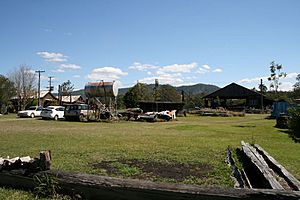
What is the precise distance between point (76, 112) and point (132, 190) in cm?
2807

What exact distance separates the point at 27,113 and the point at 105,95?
1201cm

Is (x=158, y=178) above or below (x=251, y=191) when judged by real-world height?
below

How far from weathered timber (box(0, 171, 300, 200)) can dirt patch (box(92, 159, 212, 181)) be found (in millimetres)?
2052

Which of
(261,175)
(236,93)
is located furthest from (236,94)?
(261,175)

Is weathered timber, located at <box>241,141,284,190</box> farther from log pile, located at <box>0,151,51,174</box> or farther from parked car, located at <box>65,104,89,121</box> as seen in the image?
parked car, located at <box>65,104,89,121</box>

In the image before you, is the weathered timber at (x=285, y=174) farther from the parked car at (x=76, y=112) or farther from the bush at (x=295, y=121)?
the parked car at (x=76, y=112)

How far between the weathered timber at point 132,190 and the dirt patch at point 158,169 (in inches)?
80.8

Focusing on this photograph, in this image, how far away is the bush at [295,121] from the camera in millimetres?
6406

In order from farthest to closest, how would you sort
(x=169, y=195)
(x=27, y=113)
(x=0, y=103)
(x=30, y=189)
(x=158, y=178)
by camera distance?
1. (x=0, y=103)
2. (x=27, y=113)
3. (x=158, y=178)
4. (x=30, y=189)
5. (x=169, y=195)

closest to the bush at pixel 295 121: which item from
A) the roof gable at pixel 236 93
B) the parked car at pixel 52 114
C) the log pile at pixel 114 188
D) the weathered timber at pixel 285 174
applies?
the weathered timber at pixel 285 174

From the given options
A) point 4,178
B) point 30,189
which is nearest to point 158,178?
point 30,189

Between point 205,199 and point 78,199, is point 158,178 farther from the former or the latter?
point 205,199

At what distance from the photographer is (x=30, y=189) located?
593 centimetres

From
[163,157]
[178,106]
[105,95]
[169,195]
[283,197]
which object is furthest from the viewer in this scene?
[178,106]
